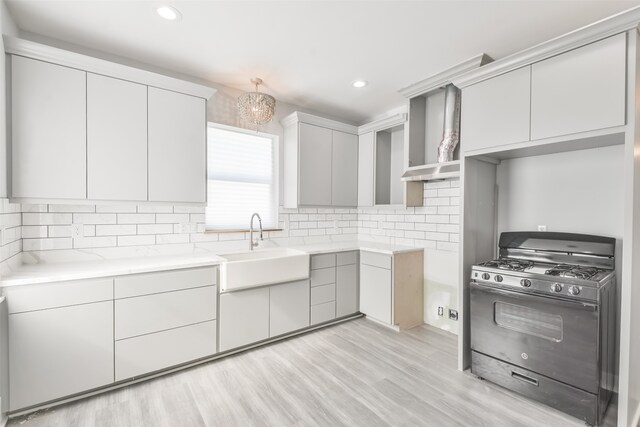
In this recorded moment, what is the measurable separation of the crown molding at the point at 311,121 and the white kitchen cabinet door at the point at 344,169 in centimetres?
6

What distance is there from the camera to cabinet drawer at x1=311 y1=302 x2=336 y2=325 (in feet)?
10.7

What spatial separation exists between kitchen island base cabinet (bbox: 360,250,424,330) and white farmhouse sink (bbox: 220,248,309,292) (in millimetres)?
809

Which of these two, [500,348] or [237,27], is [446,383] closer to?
[500,348]

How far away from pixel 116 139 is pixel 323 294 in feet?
7.86

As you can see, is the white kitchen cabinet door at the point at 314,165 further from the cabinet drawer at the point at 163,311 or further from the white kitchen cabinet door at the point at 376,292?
the cabinet drawer at the point at 163,311

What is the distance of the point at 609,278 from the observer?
1981mm

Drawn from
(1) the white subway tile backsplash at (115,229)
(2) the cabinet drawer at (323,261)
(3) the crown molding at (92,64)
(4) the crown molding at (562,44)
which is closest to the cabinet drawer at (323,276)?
(2) the cabinet drawer at (323,261)

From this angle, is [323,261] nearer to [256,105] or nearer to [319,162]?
[319,162]

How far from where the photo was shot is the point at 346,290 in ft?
11.6

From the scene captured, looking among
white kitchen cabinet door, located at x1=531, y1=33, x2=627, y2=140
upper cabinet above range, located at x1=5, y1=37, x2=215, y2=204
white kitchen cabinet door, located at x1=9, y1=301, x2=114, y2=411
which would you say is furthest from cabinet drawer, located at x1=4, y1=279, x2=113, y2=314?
white kitchen cabinet door, located at x1=531, y1=33, x2=627, y2=140

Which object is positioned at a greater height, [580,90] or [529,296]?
[580,90]

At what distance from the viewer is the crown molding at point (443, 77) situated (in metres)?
2.57

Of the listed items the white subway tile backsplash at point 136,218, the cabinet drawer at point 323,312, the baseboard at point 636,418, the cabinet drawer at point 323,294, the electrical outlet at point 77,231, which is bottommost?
the baseboard at point 636,418

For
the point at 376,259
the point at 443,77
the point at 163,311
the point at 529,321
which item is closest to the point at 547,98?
the point at 443,77
